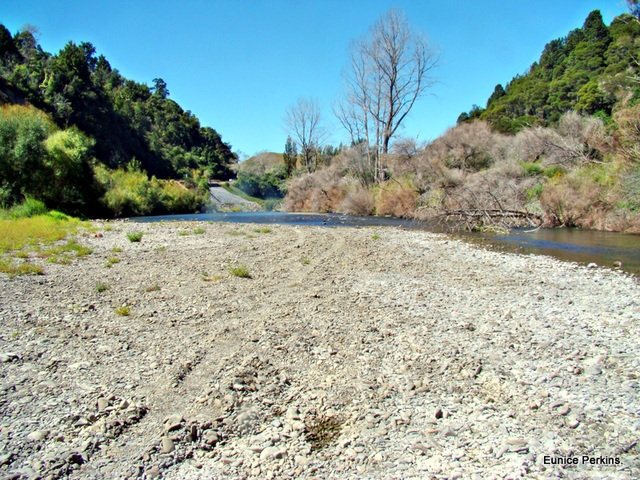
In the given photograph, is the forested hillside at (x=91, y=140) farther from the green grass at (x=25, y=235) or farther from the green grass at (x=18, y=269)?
the green grass at (x=18, y=269)

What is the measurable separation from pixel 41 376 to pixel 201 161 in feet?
327

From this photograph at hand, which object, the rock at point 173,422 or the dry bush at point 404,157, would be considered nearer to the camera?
the rock at point 173,422

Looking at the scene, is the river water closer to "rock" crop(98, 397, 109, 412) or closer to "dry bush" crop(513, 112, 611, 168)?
"dry bush" crop(513, 112, 611, 168)

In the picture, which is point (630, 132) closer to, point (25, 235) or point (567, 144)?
point (567, 144)

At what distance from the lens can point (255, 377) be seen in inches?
202

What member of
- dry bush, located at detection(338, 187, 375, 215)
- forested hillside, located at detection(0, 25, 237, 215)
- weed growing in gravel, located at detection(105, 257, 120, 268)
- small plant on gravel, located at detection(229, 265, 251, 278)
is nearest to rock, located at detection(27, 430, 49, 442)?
small plant on gravel, located at detection(229, 265, 251, 278)

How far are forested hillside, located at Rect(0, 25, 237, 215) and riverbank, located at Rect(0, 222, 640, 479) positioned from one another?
22411 millimetres

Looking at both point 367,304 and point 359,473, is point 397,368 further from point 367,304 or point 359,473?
point 367,304

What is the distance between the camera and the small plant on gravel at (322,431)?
3986mm

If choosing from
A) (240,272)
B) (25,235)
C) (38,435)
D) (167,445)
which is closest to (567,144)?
(240,272)

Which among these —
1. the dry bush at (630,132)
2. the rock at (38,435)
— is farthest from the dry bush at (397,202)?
the rock at (38,435)

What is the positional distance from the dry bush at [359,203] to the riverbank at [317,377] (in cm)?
2720

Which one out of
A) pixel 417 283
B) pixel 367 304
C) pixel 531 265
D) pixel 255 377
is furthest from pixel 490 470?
pixel 531 265

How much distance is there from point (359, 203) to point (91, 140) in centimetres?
2475
